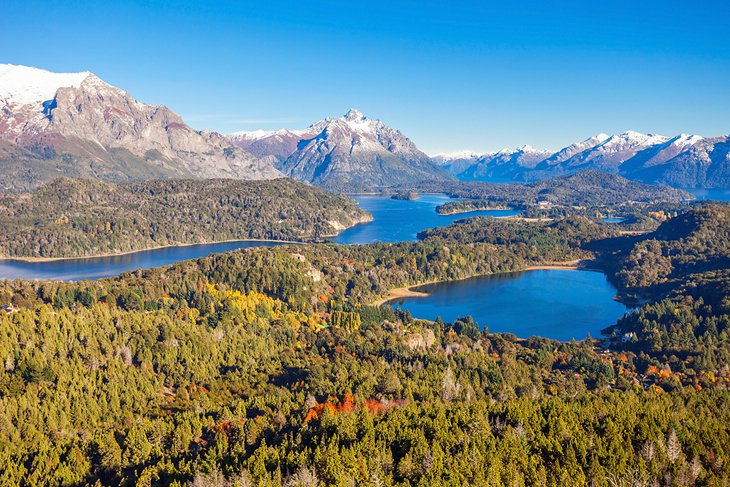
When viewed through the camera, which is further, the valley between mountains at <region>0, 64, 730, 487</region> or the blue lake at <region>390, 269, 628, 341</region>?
the blue lake at <region>390, 269, 628, 341</region>

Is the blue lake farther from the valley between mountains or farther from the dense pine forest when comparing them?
the dense pine forest

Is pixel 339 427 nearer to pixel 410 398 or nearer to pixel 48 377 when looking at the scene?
pixel 410 398

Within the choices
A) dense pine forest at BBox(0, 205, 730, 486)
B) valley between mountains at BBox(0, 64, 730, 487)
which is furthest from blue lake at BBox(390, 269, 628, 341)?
dense pine forest at BBox(0, 205, 730, 486)

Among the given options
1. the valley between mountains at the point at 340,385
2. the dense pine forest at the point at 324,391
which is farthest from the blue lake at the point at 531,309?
the dense pine forest at the point at 324,391

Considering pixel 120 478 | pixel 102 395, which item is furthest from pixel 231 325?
pixel 120 478

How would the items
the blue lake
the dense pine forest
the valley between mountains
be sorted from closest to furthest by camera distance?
the dense pine forest < the valley between mountains < the blue lake
